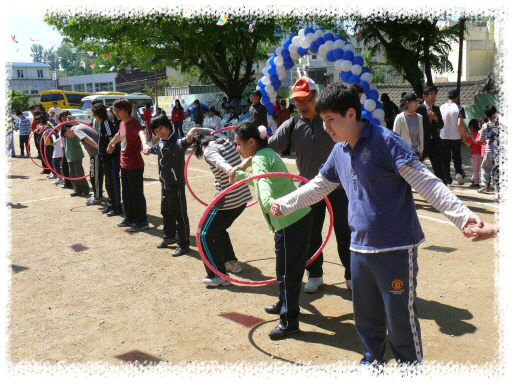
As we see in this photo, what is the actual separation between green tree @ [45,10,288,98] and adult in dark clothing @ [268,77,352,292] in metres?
16.0

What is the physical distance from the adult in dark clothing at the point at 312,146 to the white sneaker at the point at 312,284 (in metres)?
0.31

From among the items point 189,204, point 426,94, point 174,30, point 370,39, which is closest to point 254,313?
point 189,204

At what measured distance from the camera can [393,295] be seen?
2971mm

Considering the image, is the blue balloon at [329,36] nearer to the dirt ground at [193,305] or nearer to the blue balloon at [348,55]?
the blue balloon at [348,55]

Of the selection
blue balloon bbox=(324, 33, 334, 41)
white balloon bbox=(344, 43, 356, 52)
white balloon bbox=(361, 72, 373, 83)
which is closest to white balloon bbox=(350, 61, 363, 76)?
white balloon bbox=(361, 72, 373, 83)

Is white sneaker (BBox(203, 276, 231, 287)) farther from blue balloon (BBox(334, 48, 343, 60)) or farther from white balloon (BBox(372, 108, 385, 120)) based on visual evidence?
blue balloon (BBox(334, 48, 343, 60))

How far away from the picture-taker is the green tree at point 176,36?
20406mm

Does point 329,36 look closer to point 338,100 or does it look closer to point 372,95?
point 372,95

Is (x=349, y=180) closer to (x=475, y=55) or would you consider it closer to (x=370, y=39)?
(x=370, y=39)

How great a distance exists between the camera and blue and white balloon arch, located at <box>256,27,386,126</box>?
37.4 ft

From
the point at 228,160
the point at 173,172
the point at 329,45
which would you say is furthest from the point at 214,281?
the point at 329,45

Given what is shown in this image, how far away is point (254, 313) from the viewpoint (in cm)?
484

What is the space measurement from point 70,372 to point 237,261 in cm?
265

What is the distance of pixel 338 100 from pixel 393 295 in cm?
128
